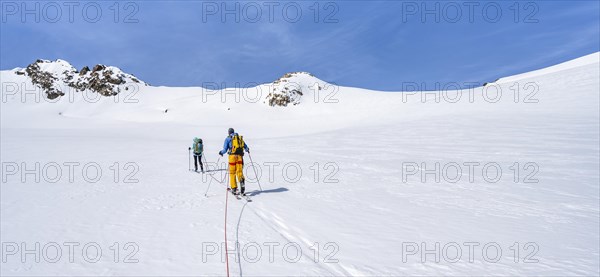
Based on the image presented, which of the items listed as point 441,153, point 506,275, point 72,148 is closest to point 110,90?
point 72,148

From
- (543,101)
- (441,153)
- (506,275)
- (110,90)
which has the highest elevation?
(110,90)

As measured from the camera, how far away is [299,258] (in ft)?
15.2

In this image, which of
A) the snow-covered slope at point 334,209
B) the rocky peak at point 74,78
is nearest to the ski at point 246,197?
the snow-covered slope at point 334,209

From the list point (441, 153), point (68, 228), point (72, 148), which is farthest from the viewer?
point (72, 148)

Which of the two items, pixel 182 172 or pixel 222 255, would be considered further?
pixel 182 172

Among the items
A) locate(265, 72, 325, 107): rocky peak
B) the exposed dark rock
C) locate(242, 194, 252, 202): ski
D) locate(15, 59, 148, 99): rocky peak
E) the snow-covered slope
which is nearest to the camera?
the snow-covered slope

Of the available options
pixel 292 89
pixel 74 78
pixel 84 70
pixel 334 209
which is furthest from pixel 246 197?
pixel 84 70

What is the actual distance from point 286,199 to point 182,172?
246 inches

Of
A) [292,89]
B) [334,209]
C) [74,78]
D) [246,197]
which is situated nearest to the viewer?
[334,209]

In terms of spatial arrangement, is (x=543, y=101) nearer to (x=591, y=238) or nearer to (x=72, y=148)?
(x=591, y=238)

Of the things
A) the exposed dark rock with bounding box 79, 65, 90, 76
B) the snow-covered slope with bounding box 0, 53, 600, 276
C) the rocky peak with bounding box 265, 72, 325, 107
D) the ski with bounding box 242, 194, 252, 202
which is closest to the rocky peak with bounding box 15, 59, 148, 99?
the exposed dark rock with bounding box 79, 65, 90, 76

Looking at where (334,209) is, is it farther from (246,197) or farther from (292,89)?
(292,89)

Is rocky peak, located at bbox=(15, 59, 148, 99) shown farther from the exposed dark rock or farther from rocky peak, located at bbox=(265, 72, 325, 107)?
rocky peak, located at bbox=(265, 72, 325, 107)

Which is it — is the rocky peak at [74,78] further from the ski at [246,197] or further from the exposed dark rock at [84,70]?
the ski at [246,197]
